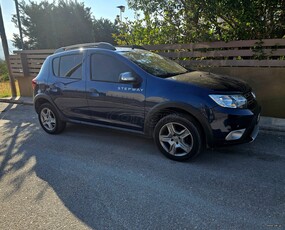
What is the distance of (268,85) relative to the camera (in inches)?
224

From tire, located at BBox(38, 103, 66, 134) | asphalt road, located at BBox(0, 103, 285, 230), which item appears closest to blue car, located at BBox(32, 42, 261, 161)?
tire, located at BBox(38, 103, 66, 134)

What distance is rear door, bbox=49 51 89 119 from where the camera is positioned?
4.62 metres

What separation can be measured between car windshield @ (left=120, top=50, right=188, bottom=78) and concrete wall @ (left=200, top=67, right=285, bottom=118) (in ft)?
6.80

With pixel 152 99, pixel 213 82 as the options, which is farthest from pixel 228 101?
pixel 152 99

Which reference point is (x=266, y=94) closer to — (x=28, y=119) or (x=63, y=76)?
(x=63, y=76)

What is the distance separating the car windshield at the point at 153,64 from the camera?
4.05m

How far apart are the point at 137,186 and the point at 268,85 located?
4.02 meters

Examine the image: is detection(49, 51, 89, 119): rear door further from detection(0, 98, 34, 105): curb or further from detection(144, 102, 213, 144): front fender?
detection(0, 98, 34, 105): curb

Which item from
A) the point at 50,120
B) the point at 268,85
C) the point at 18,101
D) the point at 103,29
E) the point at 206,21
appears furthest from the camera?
the point at 103,29

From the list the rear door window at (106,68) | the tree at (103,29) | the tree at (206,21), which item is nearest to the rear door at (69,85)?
the rear door window at (106,68)

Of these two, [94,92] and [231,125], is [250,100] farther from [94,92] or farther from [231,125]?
[94,92]

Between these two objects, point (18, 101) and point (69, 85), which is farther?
point (18, 101)

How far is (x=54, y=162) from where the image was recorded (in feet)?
13.4

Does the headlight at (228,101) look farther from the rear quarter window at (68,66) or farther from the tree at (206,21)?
the tree at (206,21)
